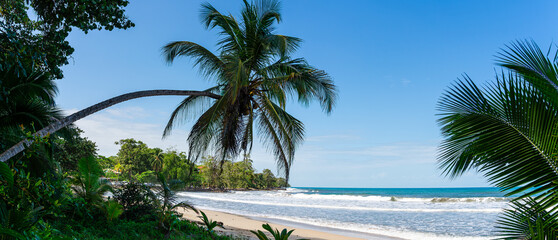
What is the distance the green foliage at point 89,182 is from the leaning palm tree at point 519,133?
7.19 meters

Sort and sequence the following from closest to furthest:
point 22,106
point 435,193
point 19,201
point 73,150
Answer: point 19,201, point 22,106, point 73,150, point 435,193

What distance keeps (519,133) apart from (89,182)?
25.9ft

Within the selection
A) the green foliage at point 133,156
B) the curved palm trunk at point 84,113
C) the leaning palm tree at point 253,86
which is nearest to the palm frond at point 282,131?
the leaning palm tree at point 253,86

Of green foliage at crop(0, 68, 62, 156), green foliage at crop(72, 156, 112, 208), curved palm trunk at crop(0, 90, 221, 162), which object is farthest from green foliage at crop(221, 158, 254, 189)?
curved palm trunk at crop(0, 90, 221, 162)

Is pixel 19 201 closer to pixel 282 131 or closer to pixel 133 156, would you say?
pixel 282 131

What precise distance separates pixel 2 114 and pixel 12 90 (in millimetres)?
955

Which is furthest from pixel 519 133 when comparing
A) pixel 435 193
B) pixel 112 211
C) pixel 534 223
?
pixel 435 193

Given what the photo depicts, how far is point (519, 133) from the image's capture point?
3168mm

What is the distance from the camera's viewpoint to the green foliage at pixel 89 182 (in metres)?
7.24

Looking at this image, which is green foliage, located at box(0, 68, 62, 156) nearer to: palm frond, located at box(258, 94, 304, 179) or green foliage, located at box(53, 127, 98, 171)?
palm frond, located at box(258, 94, 304, 179)

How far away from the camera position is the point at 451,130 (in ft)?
12.0

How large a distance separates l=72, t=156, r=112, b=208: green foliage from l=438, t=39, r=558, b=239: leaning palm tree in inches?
283

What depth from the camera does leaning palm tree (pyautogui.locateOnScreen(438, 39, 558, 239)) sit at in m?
3.06

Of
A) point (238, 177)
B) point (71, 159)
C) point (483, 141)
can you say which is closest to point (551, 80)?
point (483, 141)
